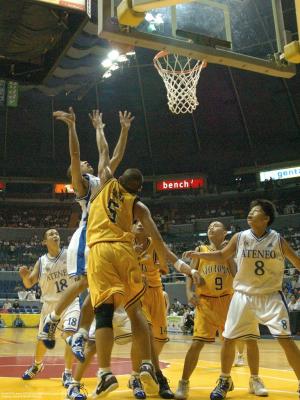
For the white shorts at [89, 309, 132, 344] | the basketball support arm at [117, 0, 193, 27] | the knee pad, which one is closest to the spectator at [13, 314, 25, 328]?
the white shorts at [89, 309, 132, 344]

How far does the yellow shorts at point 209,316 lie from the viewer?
5.42m

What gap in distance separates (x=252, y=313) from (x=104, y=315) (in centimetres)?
181

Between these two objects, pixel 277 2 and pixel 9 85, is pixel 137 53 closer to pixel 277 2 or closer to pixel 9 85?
pixel 9 85

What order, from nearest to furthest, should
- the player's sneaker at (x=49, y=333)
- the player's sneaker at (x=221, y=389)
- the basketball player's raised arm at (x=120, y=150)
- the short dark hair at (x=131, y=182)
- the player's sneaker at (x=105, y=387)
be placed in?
the player's sneaker at (x=105, y=387), the short dark hair at (x=131, y=182), the player's sneaker at (x=221, y=389), the player's sneaker at (x=49, y=333), the basketball player's raised arm at (x=120, y=150)

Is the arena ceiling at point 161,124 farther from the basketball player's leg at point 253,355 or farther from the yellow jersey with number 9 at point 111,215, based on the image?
the basketball player's leg at point 253,355

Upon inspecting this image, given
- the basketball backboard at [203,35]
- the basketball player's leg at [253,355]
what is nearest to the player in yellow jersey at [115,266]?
the basketball player's leg at [253,355]

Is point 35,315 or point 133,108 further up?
point 133,108

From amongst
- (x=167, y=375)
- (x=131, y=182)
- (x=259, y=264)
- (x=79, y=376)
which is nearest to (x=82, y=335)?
(x=79, y=376)

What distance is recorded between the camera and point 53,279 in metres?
6.79

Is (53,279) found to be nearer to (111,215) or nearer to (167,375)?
(167,375)

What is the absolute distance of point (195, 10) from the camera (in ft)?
21.0

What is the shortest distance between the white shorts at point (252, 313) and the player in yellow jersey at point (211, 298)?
1.54ft

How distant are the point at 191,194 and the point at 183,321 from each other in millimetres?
17432

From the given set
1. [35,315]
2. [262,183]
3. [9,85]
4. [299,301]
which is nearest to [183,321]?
[299,301]
